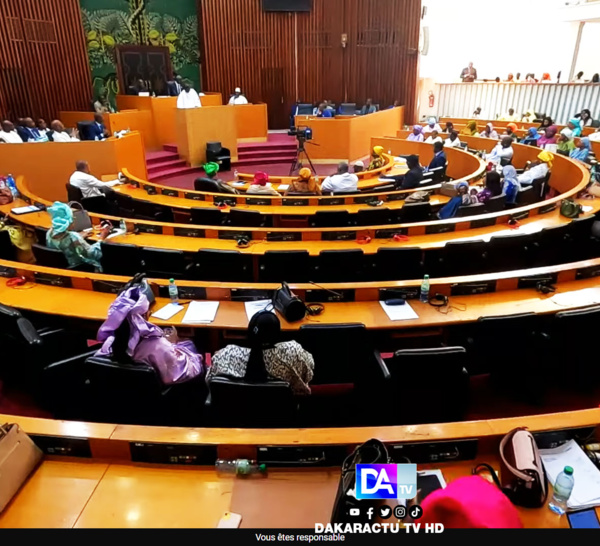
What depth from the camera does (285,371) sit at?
102 inches

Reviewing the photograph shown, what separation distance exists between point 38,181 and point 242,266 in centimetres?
617

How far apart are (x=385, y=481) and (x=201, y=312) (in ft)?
7.16

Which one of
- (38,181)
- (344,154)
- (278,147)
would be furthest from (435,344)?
(278,147)

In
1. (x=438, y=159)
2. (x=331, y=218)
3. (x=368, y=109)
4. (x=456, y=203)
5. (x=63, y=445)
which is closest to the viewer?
(x=63, y=445)

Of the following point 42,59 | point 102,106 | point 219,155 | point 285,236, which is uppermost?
point 42,59

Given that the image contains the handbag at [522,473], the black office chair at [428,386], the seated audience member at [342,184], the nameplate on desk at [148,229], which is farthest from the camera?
the seated audience member at [342,184]

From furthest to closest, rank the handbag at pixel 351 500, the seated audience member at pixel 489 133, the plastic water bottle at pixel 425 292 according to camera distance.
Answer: the seated audience member at pixel 489 133 → the plastic water bottle at pixel 425 292 → the handbag at pixel 351 500

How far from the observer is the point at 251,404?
251 cm

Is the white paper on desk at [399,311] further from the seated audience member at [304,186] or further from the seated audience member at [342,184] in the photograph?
the seated audience member at [342,184]

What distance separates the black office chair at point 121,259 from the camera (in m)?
4.45

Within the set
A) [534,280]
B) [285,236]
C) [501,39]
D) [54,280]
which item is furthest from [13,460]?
[501,39]

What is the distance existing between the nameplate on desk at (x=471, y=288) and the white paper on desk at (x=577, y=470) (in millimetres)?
1788

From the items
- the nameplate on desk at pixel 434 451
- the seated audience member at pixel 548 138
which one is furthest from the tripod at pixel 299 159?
the nameplate on desk at pixel 434 451

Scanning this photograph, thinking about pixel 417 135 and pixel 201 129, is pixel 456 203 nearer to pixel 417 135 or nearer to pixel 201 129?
pixel 201 129
